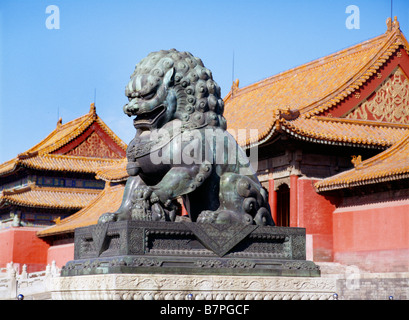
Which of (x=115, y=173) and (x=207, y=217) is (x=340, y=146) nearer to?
(x=115, y=173)

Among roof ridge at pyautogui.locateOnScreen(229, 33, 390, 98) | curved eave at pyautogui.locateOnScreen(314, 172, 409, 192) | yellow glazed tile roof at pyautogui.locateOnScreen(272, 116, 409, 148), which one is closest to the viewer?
curved eave at pyautogui.locateOnScreen(314, 172, 409, 192)

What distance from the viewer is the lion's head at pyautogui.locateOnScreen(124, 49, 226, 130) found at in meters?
8.14

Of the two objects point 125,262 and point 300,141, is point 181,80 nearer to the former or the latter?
point 125,262

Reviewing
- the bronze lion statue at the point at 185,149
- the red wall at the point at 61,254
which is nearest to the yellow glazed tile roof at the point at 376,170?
the bronze lion statue at the point at 185,149

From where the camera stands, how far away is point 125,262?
23.3ft

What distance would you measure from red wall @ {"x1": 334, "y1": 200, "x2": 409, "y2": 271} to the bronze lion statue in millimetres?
11144

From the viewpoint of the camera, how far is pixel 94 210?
33.6 meters

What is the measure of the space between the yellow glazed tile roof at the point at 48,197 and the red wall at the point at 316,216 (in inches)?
768

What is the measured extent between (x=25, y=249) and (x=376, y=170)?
2266cm

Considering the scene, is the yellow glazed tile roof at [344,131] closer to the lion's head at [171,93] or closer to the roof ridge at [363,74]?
the roof ridge at [363,74]

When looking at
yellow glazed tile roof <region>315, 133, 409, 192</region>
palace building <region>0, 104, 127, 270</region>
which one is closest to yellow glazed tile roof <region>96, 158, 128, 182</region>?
palace building <region>0, 104, 127, 270</region>

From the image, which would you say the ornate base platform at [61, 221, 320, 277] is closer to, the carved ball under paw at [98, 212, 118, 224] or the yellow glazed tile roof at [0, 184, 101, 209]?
the carved ball under paw at [98, 212, 118, 224]
